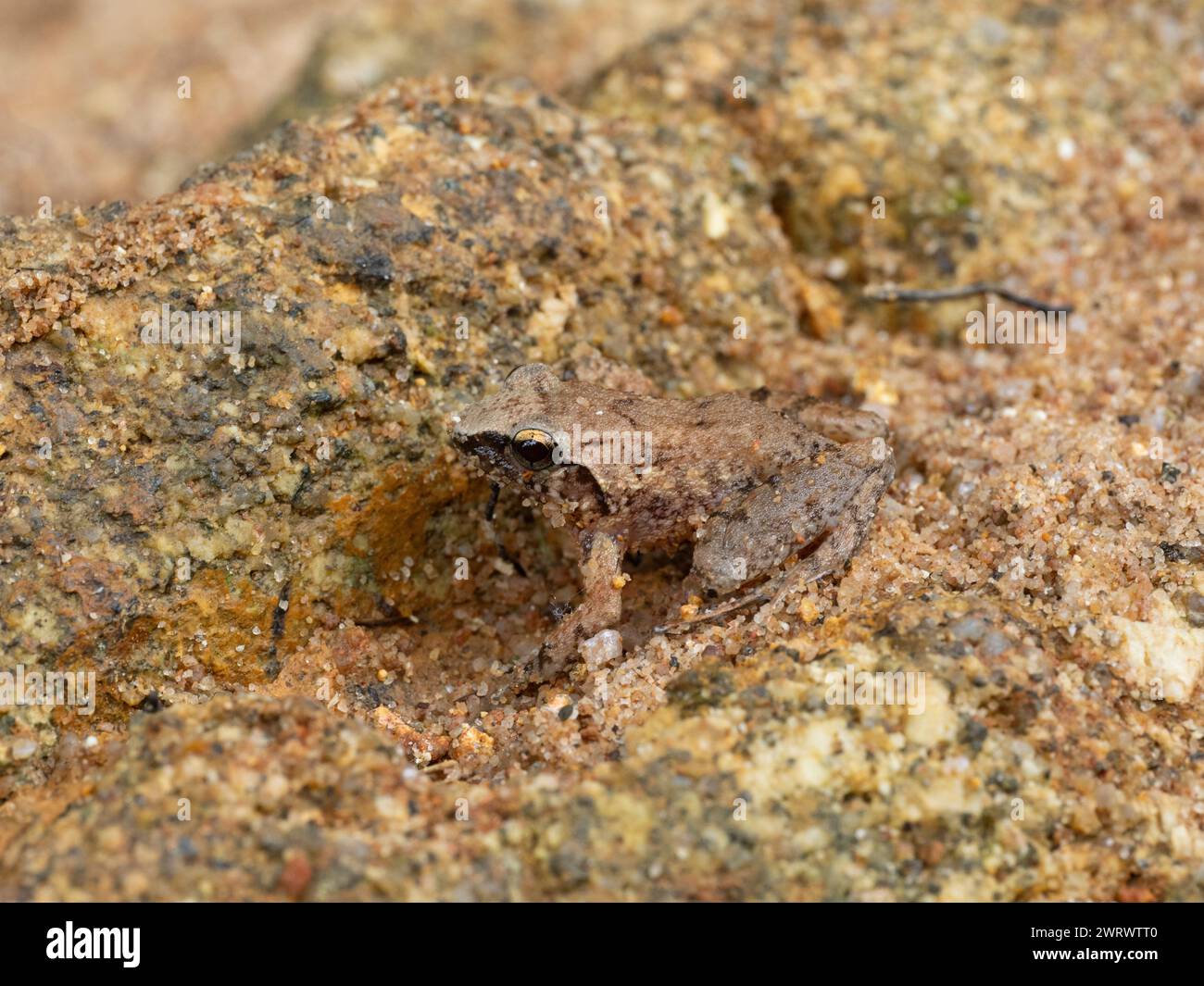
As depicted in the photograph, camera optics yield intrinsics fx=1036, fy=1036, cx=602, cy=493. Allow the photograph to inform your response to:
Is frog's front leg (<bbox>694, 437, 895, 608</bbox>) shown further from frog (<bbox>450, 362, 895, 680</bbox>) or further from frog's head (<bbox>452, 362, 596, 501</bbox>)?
frog's head (<bbox>452, 362, 596, 501</bbox>)

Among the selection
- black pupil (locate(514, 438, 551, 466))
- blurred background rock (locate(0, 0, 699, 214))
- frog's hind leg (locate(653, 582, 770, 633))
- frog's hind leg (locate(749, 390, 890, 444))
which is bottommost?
frog's hind leg (locate(653, 582, 770, 633))

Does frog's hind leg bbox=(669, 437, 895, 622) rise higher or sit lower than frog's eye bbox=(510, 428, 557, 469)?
lower

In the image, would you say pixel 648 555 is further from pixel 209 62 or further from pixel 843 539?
pixel 209 62

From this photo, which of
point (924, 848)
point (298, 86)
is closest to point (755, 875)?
point (924, 848)

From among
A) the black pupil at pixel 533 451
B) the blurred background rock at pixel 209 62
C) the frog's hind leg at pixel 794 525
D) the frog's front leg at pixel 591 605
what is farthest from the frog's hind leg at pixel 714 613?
the blurred background rock at pixel 209 62

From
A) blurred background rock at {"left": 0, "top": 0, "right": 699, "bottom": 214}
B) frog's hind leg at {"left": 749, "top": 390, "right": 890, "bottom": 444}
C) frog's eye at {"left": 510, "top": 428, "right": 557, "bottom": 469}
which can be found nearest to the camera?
frog's eye at {"left": 510, "top": 428, "right": 557, "bottom": 469}

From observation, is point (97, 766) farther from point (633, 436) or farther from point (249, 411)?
point (633, 436)

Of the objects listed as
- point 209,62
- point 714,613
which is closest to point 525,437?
point 714,613

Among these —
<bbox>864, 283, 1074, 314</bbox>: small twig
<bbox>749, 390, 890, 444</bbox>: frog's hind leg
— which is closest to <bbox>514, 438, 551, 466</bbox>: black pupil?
<bbox>749, 390, 890, 444</bbox>: frog's hind leg
